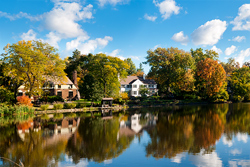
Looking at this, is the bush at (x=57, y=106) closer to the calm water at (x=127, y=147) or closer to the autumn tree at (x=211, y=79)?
the calm water at (x=127, y=147)

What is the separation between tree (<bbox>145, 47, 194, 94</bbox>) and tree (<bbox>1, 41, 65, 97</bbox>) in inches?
1369

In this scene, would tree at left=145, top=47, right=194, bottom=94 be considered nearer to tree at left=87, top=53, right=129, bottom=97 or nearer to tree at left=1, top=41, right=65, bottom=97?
tree at left=87, top=53, right=129, bottom=97

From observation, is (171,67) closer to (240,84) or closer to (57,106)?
(240,84)

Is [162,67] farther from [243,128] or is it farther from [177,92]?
[243,128]

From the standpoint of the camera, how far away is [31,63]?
128 feet

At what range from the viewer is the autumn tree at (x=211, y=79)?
6378 cm

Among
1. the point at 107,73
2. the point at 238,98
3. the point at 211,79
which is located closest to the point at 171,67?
the point at 211,79

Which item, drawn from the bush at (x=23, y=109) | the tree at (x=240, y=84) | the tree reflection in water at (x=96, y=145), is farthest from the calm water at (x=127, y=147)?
the tree at (x=240, y=84)

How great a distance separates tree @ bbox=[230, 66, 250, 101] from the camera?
69.4 meters

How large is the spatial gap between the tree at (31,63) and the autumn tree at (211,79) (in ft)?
144

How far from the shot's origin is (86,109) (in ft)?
150

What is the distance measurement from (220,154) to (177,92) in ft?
181

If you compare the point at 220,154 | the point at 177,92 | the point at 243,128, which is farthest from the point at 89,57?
the point at 220,154

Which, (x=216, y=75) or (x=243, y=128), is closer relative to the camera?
(x=243, y=128)
